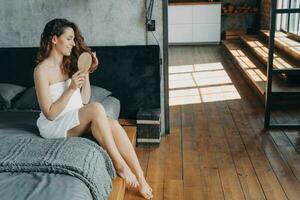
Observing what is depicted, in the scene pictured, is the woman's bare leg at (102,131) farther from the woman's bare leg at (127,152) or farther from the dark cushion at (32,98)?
the dark cushion at (32,98)

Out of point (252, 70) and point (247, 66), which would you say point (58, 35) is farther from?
point (247, 66)

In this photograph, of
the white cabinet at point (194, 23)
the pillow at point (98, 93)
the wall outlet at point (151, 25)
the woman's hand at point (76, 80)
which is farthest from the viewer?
the white cabinet at point (194, 23)

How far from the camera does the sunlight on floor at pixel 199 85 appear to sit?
16.4 feet

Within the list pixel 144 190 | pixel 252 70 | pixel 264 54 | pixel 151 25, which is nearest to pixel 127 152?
pixel 144 190

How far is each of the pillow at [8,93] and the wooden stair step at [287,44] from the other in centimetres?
273

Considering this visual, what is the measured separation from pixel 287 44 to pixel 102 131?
2.79 metres

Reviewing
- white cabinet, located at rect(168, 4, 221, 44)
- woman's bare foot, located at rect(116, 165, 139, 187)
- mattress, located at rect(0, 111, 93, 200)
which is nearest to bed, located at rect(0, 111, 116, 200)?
mattress, located at rect(0, 111, 93, 200)

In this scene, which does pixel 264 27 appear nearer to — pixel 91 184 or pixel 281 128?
pixel 281 128

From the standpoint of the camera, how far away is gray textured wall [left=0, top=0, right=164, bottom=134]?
11.5 ft

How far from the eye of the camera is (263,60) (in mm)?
5824

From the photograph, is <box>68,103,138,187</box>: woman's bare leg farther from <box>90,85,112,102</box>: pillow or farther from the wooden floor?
<box>90,85,112,102</box>: pillow

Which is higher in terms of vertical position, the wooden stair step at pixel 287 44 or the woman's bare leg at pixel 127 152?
the wooden stair step at pixel 287 44

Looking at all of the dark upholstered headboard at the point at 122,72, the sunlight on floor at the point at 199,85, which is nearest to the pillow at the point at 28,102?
Result: the dark upholstered headboard at the point at 122,72

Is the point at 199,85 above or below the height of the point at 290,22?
below
